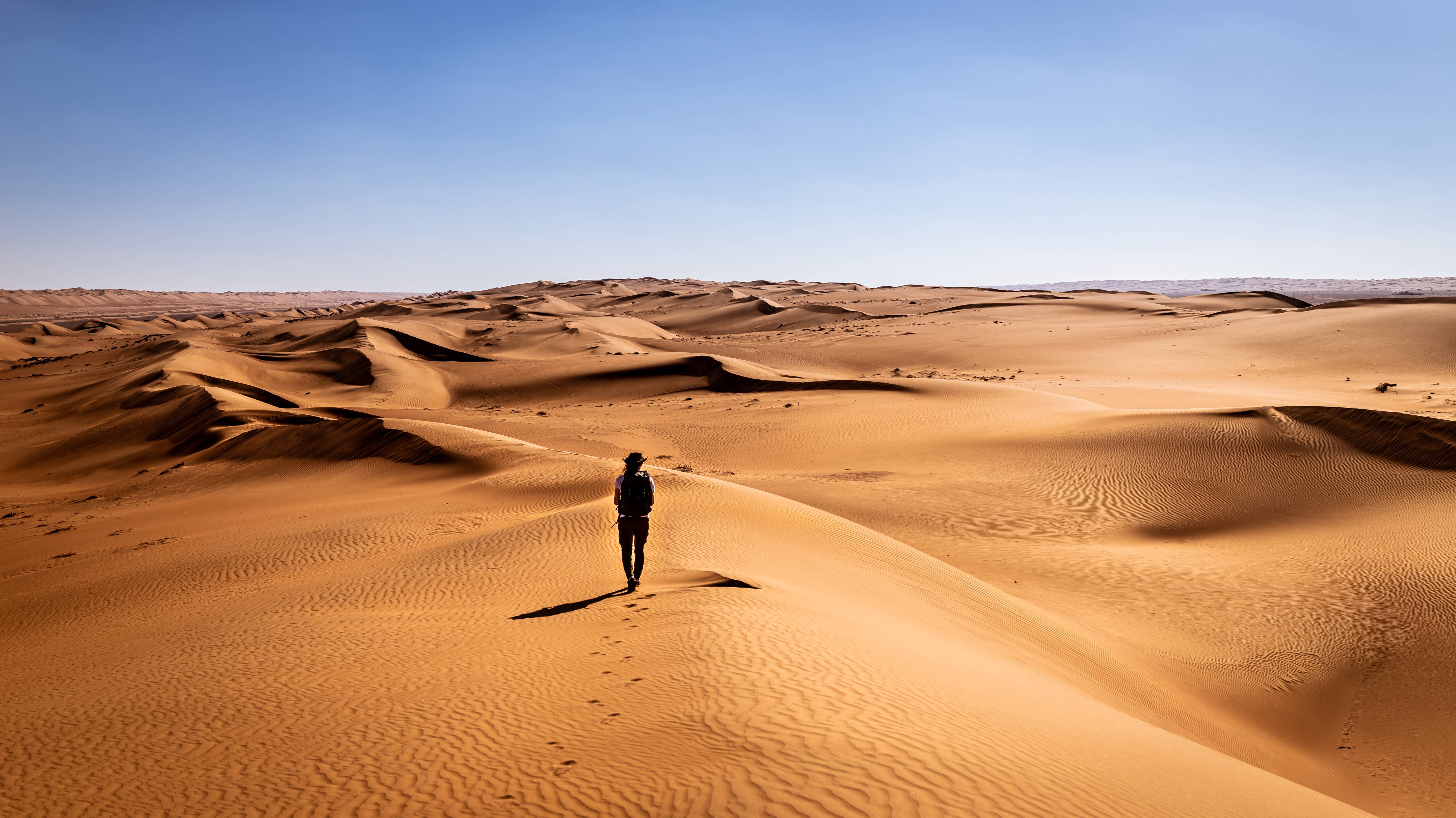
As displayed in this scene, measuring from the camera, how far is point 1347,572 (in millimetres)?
10766

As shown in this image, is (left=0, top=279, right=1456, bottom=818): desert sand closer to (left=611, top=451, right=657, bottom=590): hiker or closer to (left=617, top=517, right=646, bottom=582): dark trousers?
(left=617, top=517, right=646, bottom=582): dark trousers

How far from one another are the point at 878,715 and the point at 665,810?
1.57 meters

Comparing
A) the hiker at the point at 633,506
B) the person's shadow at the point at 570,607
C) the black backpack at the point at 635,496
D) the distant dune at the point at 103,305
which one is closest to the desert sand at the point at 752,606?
the person's shadow at the point at 570,607

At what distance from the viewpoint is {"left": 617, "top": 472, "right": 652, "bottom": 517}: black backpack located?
757cm

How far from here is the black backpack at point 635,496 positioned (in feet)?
24.8

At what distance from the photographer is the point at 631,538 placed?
7746mm

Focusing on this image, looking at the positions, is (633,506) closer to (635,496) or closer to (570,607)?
(635,496)

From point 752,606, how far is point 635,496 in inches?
64.3

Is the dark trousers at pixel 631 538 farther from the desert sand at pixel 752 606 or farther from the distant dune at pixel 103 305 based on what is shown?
the distant dune at pixel 103 305

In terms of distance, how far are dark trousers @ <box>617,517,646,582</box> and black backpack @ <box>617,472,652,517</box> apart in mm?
66

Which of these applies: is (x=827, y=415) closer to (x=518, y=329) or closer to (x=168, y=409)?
(x=168, y=409)

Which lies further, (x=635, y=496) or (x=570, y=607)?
(x=635, y=496)

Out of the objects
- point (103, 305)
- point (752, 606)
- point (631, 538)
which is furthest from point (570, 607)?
point (103, 305)

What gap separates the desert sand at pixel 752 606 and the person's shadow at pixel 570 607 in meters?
0.04
